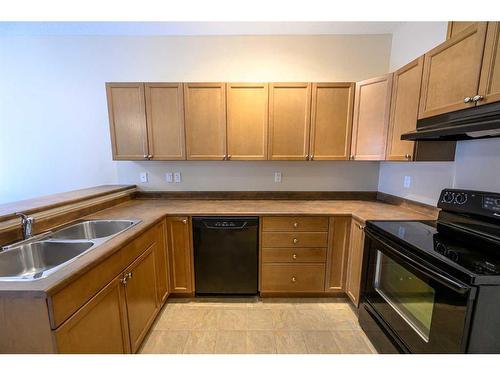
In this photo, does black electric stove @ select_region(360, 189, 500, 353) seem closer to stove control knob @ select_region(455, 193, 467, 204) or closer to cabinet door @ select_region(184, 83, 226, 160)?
stove control knob @ select_region(455, 193, 467, 204)

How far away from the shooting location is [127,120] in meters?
2.20

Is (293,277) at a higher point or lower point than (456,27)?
lower

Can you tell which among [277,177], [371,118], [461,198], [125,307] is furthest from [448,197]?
[125,307]

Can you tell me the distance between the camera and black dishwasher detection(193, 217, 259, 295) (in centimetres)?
201

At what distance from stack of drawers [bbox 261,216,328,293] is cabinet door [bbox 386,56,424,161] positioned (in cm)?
85

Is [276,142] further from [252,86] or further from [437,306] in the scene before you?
[437,306]

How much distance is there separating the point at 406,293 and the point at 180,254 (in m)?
1.78

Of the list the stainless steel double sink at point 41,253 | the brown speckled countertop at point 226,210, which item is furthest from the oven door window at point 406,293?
the stainless steel double sink at point 41,253

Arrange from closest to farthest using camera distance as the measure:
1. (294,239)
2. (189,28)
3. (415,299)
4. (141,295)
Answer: (415,299), (141,295), (294,239), (189,28)

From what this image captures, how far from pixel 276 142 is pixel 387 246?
134 centimetres

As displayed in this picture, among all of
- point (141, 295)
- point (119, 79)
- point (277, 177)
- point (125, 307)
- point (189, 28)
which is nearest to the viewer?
point (125, 307)

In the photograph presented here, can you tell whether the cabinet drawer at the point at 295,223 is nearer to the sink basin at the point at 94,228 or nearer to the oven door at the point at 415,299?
the oven door at the point at 415,299

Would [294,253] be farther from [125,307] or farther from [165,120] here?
[165,120]

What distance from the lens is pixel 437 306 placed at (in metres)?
1.01
